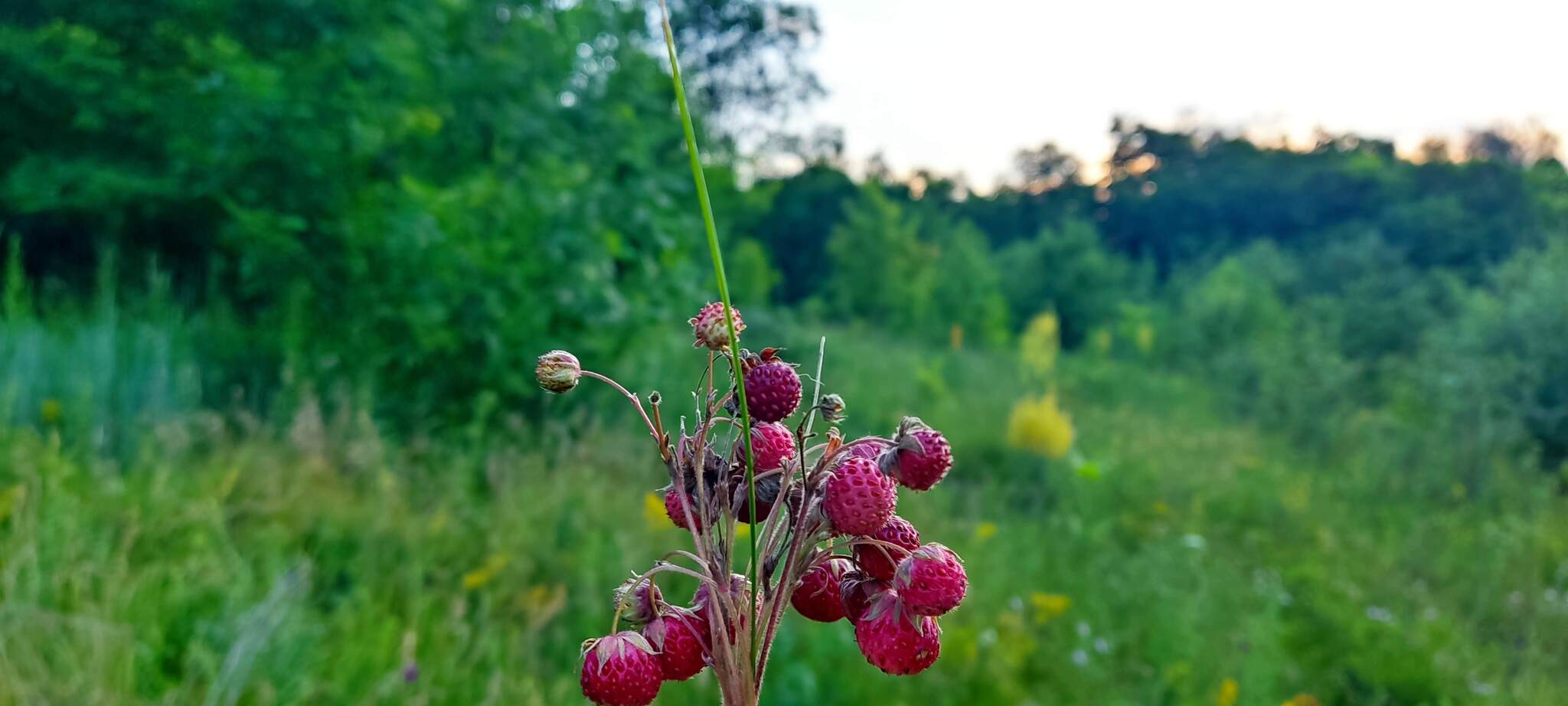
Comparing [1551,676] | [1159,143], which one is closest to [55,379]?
[1551,676]

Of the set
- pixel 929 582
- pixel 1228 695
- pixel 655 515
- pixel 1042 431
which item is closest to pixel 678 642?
pixel 929 582

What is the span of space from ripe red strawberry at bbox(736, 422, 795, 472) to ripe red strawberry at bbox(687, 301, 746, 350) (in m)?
0.05

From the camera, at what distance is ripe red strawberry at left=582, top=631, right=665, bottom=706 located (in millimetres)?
447

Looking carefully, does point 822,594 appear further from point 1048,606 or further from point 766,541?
point 1048,606

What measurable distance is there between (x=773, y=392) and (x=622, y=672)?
0.16m

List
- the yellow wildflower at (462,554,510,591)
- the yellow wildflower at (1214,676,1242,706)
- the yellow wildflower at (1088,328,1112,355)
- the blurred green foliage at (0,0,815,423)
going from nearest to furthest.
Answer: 1. the yellow wildflower at (1214,676,1242,706)
2. the yellow wildflower at (462,554,510,591)
3. the blurred green foliage at (0,0,815,423)
4. the yellow wildflower at (1088,328,1112,355)

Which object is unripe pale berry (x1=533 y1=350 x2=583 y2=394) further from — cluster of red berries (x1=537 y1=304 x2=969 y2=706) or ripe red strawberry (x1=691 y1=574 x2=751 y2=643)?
ripe red strawberry (x1=691 y1=574 x2=751 y2=643)

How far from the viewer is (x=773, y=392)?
45 cm

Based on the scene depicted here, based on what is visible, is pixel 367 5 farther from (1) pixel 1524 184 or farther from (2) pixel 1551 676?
(1) pixel 1524 184

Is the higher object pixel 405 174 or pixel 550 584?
pixel 405 174

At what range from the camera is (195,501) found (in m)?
2.80

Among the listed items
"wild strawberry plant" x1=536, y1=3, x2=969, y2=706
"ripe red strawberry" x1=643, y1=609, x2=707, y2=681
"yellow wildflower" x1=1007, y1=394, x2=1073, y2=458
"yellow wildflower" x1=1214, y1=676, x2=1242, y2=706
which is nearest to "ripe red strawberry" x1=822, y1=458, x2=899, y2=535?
"wild strawberry plant" x1=536, y1=3, x2=969, y2=706

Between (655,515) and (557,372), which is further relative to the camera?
(655,515)

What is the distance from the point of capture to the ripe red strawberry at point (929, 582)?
43cm
